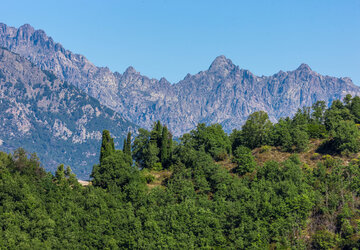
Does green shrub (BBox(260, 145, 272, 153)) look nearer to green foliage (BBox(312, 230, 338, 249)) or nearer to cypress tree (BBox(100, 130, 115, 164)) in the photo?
cypress tree (BBox(100, 130, 115, 164))

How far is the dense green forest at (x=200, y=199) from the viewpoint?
85.3 metres

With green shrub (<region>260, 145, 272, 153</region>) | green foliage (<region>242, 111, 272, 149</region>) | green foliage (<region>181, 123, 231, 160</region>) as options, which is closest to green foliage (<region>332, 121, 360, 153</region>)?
green shrub (<region>260, 145, 272, 153</region>)

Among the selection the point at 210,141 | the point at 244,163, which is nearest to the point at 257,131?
the point at 210,141

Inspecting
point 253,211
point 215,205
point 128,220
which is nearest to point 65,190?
point 128,220

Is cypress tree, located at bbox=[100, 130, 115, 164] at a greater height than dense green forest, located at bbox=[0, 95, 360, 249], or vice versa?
cypress tree, located at bbox=[100, 130, 115, 164]

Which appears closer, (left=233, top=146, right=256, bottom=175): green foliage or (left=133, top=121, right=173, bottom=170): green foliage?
(left=233, top=146, right=256, bottom=175): green foliage

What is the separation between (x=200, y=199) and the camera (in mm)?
99250

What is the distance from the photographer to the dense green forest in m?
85.3

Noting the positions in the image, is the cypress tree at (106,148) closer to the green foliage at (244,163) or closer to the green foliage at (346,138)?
the green foliage at (244,163)

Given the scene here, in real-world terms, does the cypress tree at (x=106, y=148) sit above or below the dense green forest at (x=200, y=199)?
above

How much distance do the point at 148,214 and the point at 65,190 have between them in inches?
962

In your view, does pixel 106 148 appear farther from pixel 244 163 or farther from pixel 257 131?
pixel 257 131

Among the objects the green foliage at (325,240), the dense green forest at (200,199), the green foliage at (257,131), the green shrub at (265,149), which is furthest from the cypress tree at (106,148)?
the green foliage at (325,240)

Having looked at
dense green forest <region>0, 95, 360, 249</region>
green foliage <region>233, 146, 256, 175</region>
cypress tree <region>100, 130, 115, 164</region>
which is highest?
cypress tree <region>100, 130, 115, 164</region>
